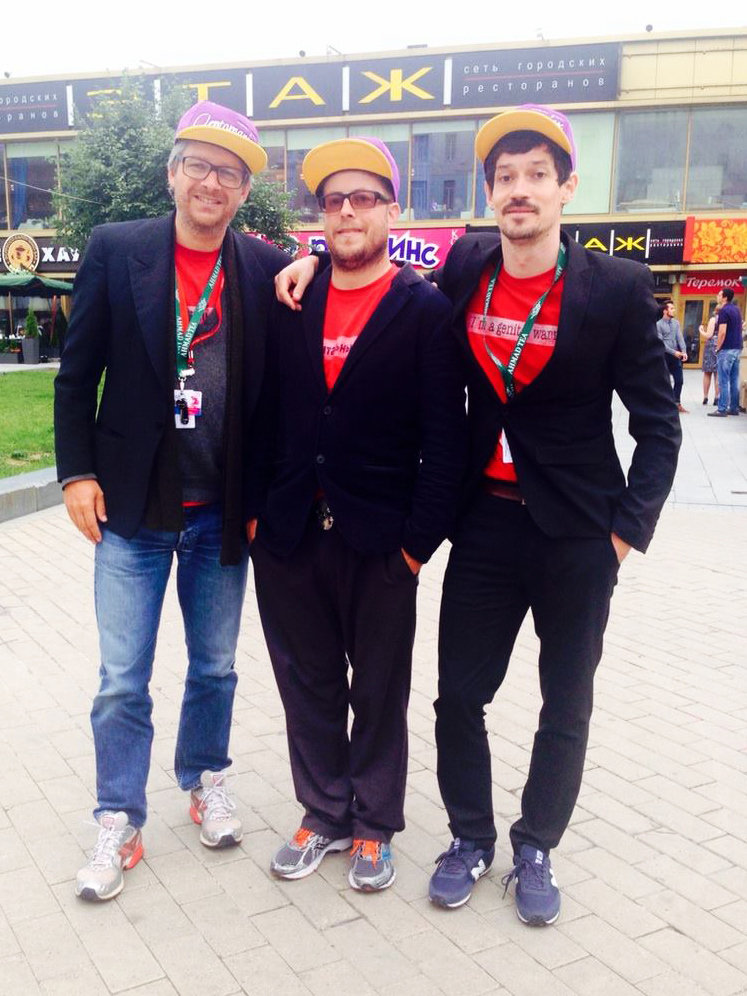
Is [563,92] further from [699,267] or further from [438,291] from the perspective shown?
[438,291]

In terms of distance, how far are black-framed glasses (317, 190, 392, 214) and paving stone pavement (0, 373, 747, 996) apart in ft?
6.76

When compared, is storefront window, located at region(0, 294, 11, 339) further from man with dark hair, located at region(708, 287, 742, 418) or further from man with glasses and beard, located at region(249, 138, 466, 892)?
man with glasses and beard, located at region(249, 138, 466, 892)

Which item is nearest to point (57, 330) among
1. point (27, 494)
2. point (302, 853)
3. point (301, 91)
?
point (301, 91)

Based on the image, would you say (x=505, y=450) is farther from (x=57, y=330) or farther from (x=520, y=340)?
(x=57, y=330)

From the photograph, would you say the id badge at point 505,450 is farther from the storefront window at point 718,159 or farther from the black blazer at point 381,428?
the storefront window at point 718,159

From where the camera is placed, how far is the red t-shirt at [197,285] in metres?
2.92

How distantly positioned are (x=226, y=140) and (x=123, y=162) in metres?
19.5

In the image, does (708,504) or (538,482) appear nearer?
(538,482)

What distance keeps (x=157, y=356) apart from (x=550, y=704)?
1.57 metres

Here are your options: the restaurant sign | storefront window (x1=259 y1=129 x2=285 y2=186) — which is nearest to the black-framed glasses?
storefront window (x1=259 y1=129 x2=285 y2=186)

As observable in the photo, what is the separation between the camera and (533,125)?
257 centimetres

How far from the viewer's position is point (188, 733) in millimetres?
3250

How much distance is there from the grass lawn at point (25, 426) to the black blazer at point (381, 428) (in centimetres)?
700

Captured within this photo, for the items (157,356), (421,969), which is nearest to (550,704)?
(421,969)
